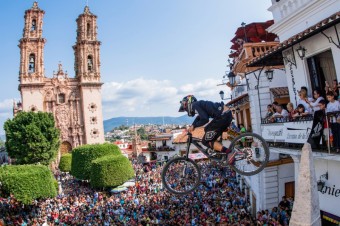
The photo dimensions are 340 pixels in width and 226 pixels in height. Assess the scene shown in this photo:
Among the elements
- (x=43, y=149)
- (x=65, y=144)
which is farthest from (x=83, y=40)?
(x=43, y=149)

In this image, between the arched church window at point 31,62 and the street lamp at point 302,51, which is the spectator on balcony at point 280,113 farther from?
the arched church window at point 31,62

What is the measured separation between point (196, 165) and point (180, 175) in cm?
84

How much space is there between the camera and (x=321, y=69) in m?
12.4

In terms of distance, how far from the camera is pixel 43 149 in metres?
48.5

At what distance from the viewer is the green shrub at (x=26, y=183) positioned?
29.5 metres

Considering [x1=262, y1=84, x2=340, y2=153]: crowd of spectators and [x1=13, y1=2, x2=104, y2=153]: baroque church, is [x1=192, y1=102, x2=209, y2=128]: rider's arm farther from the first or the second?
[x1=13, y1=2, x2=104, y2=153]: baroque church

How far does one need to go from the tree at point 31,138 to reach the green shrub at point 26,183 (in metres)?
15.4

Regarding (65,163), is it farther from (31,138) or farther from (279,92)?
(279,92)

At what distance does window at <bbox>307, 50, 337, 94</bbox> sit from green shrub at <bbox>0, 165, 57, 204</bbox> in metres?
26.9

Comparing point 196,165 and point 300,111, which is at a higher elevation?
point 300,111

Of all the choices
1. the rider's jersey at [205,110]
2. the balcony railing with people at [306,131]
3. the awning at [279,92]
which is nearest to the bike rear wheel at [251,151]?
the rider's jersey at [205,110]

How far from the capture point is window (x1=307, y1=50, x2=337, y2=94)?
11.9m

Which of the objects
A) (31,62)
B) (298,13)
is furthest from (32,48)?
(298,13)

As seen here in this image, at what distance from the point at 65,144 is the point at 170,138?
21150 millimetres
